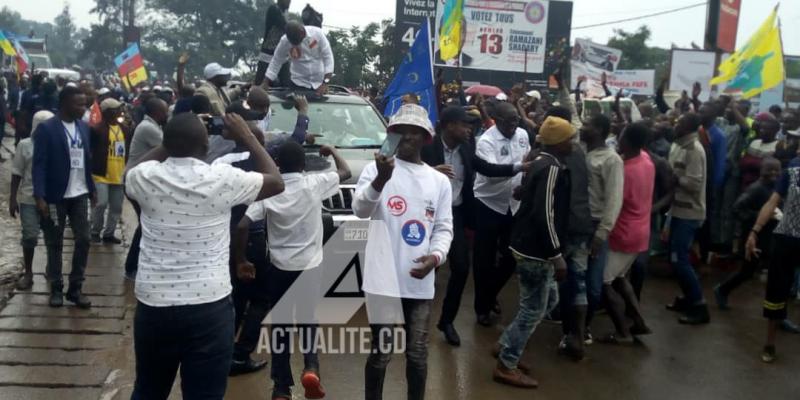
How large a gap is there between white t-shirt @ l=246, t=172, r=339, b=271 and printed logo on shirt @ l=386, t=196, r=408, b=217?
2.31ft

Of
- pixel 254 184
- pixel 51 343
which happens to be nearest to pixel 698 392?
pixel 254 184

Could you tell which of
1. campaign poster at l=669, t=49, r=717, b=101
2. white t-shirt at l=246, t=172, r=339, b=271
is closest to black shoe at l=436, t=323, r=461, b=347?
white t-shirt at l=246, t=172, r=339, b=271

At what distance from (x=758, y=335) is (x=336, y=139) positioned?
168 inches

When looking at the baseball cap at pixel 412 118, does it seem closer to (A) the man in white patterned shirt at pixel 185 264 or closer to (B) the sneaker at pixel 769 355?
(A) the man in white patterned shirt at pixel 185 264

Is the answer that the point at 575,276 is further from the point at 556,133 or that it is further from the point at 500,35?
the point at 500,35

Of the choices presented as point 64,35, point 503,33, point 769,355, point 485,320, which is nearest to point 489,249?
point 485,320

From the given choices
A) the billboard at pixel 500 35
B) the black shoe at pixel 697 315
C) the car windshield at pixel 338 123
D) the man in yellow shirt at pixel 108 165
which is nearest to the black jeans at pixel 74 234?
the man in yellow shirt at pixel 108 165

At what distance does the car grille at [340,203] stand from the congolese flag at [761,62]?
6.74 m

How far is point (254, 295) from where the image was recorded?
5.07 m

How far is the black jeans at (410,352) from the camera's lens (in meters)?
4.27

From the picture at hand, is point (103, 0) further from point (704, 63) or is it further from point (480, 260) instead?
point (480, 260)

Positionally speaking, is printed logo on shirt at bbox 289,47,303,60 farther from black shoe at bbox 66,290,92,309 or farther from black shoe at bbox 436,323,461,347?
black shoe at bbox 436,323,461,347

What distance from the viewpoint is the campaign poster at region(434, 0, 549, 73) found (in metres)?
29.3

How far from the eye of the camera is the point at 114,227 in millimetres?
9266
